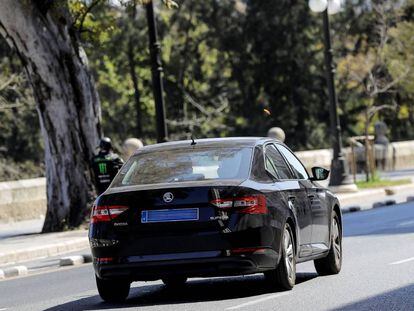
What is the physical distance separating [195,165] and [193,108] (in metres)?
62.6

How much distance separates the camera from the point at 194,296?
459 inches

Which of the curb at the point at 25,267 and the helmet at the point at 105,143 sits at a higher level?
the helmet at the point at 105,143

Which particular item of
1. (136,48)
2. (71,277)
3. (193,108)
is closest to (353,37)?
(193,108)

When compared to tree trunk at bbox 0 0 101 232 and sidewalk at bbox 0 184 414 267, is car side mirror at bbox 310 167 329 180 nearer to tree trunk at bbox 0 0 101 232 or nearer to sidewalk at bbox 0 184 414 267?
sidewalk at bbox 0 184 414 267

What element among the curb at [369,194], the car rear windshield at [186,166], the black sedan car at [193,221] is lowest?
the curb at [369,194]

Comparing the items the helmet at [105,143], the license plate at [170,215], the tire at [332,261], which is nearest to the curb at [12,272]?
the helmet at [105,143]

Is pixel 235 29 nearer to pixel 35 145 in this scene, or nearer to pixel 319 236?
pixel 35 145

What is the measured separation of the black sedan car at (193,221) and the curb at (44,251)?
9.05 metres

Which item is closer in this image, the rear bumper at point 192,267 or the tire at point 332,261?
the rear bumper at point 192,267

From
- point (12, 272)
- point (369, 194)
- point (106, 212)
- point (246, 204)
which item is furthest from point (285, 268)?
point (369, 194)

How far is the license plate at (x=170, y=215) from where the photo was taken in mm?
10742

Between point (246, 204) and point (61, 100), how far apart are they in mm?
15663

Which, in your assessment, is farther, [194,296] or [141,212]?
[194,296]

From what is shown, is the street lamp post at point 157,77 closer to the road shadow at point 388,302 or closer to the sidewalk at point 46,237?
the sidewalk at point 46,237
